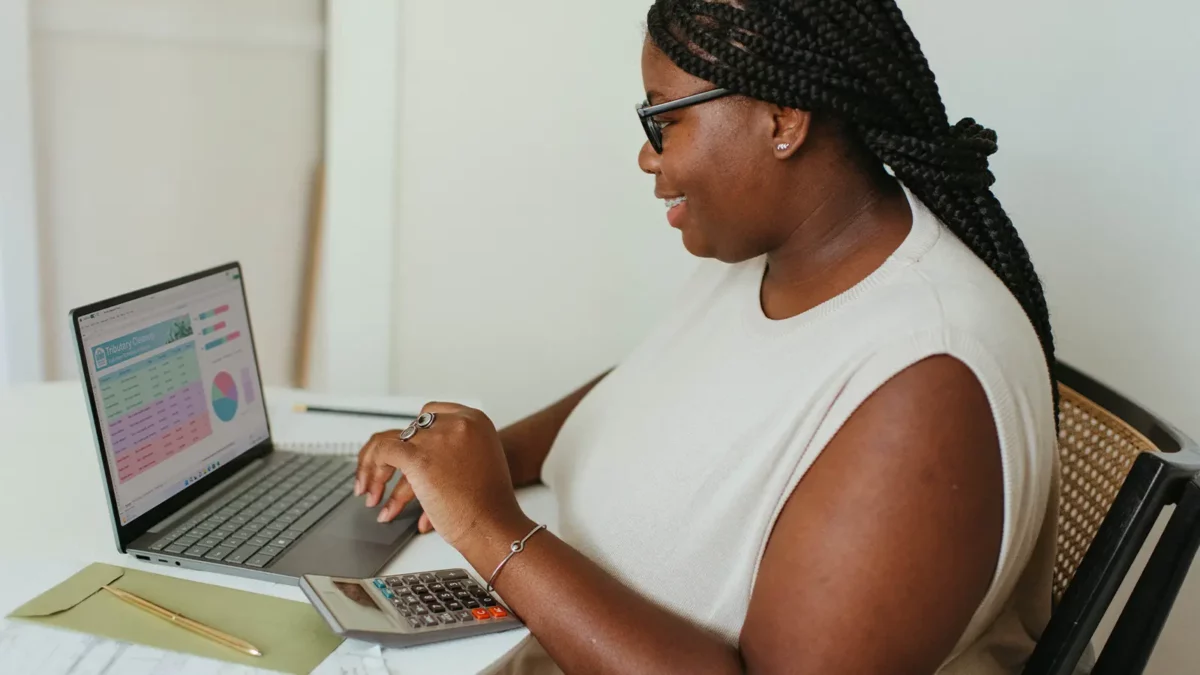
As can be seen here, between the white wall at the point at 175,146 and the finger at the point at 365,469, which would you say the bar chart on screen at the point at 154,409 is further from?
the white wall at the point at 175,146

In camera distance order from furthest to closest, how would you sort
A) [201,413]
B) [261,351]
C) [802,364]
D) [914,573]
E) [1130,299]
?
[261,351] → [1130,299] → [201,413] → [802,364] → [914,573]

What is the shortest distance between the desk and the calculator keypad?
22 millimetres

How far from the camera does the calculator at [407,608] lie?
2.85 ft

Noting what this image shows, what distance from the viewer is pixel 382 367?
1.99 m

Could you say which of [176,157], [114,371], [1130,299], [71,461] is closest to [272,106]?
[176,157]

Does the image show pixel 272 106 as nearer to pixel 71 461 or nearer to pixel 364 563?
pixel 71 461

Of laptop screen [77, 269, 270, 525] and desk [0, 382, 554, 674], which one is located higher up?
laptop screen [77, 269, 270, 525]

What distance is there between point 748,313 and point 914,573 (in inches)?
15.5

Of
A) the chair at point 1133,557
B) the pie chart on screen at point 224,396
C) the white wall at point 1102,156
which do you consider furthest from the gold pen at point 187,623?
the white wall at point 1102,156

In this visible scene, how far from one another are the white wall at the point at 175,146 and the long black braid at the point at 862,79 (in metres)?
1.23

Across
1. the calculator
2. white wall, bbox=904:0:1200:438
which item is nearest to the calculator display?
the calculator

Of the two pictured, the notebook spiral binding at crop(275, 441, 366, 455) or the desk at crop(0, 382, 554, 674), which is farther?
the notebook spiral binding at crop(275, 441, 366, 455)

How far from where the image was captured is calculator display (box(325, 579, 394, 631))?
2.83ft

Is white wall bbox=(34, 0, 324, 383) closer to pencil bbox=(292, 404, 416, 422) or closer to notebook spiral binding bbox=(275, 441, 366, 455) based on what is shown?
pencil bbox=(292, 404, 416, 422)
